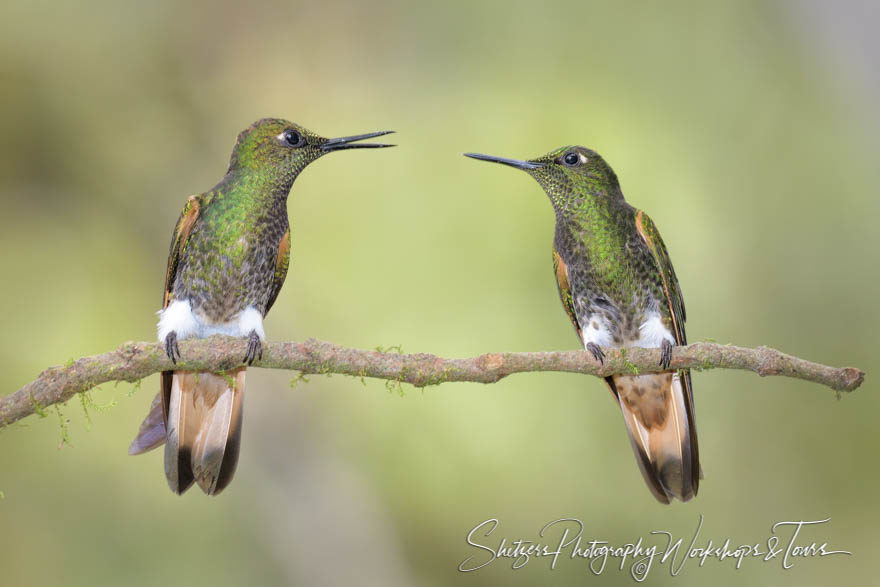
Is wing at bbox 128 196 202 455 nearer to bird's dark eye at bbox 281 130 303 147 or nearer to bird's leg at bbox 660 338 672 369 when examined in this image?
bird's dark eye at bbox 281 130 303 147

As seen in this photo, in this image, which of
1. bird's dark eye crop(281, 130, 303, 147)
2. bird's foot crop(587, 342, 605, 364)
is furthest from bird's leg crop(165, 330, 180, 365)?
bird's foot crop(587, 342, 605, 364)

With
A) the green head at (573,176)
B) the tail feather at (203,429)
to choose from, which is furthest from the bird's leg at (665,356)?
the tail feather at (203,429)

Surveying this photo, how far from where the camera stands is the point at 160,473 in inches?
211

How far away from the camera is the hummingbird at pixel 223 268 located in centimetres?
309

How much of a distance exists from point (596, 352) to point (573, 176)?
30.0 inches

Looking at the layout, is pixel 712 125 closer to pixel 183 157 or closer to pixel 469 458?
pixel 469 458

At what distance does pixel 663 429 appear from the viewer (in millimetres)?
3439

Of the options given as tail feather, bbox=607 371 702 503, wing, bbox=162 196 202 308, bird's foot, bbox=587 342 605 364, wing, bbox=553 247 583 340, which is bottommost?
tail feather, bbox=607 371 702 503

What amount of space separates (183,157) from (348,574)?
317cm

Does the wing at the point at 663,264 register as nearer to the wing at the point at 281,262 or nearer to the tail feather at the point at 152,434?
the wing at the point at 281,262

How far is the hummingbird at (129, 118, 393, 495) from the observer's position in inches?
121

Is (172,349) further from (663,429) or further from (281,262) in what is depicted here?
(663,429)

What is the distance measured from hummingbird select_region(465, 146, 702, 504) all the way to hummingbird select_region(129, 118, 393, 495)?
973 mm

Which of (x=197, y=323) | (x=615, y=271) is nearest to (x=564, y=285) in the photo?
(x=615, y=271)
